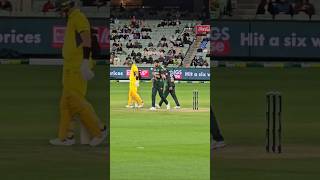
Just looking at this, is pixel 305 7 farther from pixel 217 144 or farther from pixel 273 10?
pixel 217 144

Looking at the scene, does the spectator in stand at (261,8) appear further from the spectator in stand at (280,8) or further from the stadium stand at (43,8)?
the stadium stand at (43,8)

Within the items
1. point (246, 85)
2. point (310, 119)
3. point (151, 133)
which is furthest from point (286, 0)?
point (151, 133)

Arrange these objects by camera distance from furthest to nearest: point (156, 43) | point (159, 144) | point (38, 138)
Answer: point (156, 43)
point (38, 138)
point (159, 144)

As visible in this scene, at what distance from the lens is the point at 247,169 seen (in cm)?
1255

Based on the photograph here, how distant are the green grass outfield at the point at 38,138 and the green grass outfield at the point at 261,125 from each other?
1.65 metres

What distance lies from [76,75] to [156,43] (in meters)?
29.2

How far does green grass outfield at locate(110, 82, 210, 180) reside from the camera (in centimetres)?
1190

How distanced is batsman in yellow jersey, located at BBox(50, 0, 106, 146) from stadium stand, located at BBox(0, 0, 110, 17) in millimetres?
27664

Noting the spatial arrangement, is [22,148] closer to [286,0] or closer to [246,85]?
[246,85]

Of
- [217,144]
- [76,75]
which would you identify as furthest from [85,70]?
[217,144]

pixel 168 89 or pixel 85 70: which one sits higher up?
pixel 85 70

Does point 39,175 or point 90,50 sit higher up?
point 90,50

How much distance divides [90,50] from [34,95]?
10.6m

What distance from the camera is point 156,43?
1718 inches
